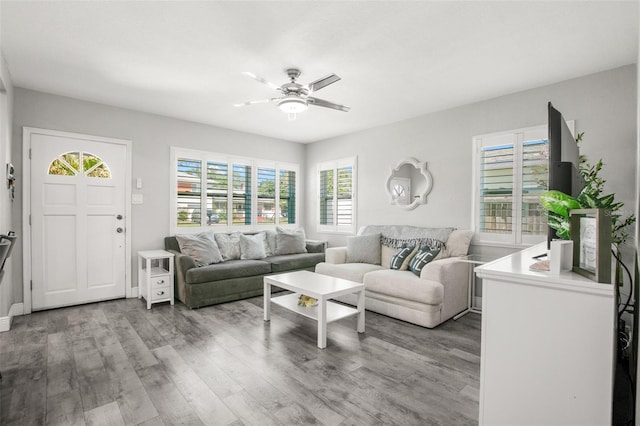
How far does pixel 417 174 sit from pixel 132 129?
397 cm

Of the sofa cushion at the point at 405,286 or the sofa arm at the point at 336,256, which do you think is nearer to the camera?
the sofa cushion at the point at 405,286

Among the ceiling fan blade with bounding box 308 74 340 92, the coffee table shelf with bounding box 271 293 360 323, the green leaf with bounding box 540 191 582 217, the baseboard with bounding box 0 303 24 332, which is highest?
the ceiling fan blade with bounding box 308 74 340 92

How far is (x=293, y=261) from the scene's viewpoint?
4879mm

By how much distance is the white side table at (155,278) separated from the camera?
388 cm

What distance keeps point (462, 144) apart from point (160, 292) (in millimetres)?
4210

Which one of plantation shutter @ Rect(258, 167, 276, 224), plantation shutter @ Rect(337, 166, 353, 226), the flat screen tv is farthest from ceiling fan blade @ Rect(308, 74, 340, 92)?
plantation shutter @ Rect(258, 167, 276, 224)

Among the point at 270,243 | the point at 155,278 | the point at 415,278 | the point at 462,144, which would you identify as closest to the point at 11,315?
the point at 155,278

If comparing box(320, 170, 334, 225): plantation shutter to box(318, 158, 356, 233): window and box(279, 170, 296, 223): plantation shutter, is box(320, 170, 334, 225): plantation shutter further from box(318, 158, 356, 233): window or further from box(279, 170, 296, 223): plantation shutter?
box(279, 170, 296, 223): plantation shutter

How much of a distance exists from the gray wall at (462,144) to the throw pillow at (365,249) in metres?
0.55

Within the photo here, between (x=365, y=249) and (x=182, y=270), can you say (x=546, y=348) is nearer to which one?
(x=365, y=249)

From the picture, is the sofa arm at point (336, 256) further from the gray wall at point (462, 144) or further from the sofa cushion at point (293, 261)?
the gray wall at point (462, 144)

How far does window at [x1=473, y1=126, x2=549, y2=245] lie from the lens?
11.5ft

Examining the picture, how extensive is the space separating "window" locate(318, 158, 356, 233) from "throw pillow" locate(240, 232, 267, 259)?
1439 millimetres

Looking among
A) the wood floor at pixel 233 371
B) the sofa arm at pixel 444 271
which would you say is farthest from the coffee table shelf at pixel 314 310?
the sofa arm at pixel 444 271
